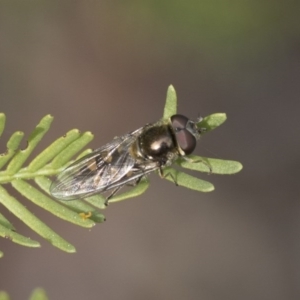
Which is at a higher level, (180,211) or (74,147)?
(180,211)

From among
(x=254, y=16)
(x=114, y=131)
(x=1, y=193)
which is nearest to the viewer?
(x=1, y=193)

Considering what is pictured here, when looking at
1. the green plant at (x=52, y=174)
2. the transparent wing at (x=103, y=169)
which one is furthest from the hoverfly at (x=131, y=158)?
the green plant at (x=52, y=174)

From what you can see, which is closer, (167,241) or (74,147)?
(74,147)

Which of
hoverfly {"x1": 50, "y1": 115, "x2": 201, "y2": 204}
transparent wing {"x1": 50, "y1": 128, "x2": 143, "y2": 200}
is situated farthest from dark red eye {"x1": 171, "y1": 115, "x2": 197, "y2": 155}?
transparent wing {"x1": 50, "y1": 128, "x2": 143, "y2": 200}

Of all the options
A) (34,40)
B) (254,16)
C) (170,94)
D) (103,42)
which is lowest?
(170,94)

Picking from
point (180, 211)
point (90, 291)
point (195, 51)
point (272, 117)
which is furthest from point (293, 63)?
point (90, 291)

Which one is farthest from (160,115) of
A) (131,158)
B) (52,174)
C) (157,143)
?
(52,174)

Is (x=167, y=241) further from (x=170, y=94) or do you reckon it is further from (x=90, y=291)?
(x=170, y=94)
